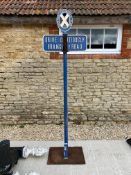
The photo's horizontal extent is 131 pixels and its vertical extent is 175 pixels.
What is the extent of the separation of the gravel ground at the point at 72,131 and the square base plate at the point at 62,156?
74 centimetres

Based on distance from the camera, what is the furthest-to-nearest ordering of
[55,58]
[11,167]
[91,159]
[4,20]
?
[55,58], [4,20], [91,159], [11,167]

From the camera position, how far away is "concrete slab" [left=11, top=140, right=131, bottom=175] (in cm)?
528

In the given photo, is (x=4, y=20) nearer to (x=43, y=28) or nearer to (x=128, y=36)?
(x=43, y=28)

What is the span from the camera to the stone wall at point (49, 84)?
7501 mm

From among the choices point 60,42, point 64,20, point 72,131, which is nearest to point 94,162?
point 72,131

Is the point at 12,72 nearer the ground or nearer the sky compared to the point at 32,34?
nearer the ground

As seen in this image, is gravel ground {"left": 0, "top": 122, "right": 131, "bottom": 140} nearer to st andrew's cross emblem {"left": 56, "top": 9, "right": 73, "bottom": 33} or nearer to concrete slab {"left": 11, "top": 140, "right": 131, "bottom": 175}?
concrete slab {"left": 11, "top": 140, "right": 131, "bottom": 175}

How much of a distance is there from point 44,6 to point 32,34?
2.91ft

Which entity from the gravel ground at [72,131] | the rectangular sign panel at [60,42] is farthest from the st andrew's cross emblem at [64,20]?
the gravel ground at [72,131]

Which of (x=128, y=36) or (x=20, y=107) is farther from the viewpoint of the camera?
(x=20, y=107)

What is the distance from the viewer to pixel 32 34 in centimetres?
740

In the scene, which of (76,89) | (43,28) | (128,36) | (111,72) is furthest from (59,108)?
(128,36)

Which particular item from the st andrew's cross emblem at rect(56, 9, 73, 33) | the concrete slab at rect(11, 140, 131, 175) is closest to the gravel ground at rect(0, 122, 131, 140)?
the concrete slab at rect(11, 140, 131, 175)

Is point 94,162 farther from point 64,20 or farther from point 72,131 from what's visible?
point 64,20
